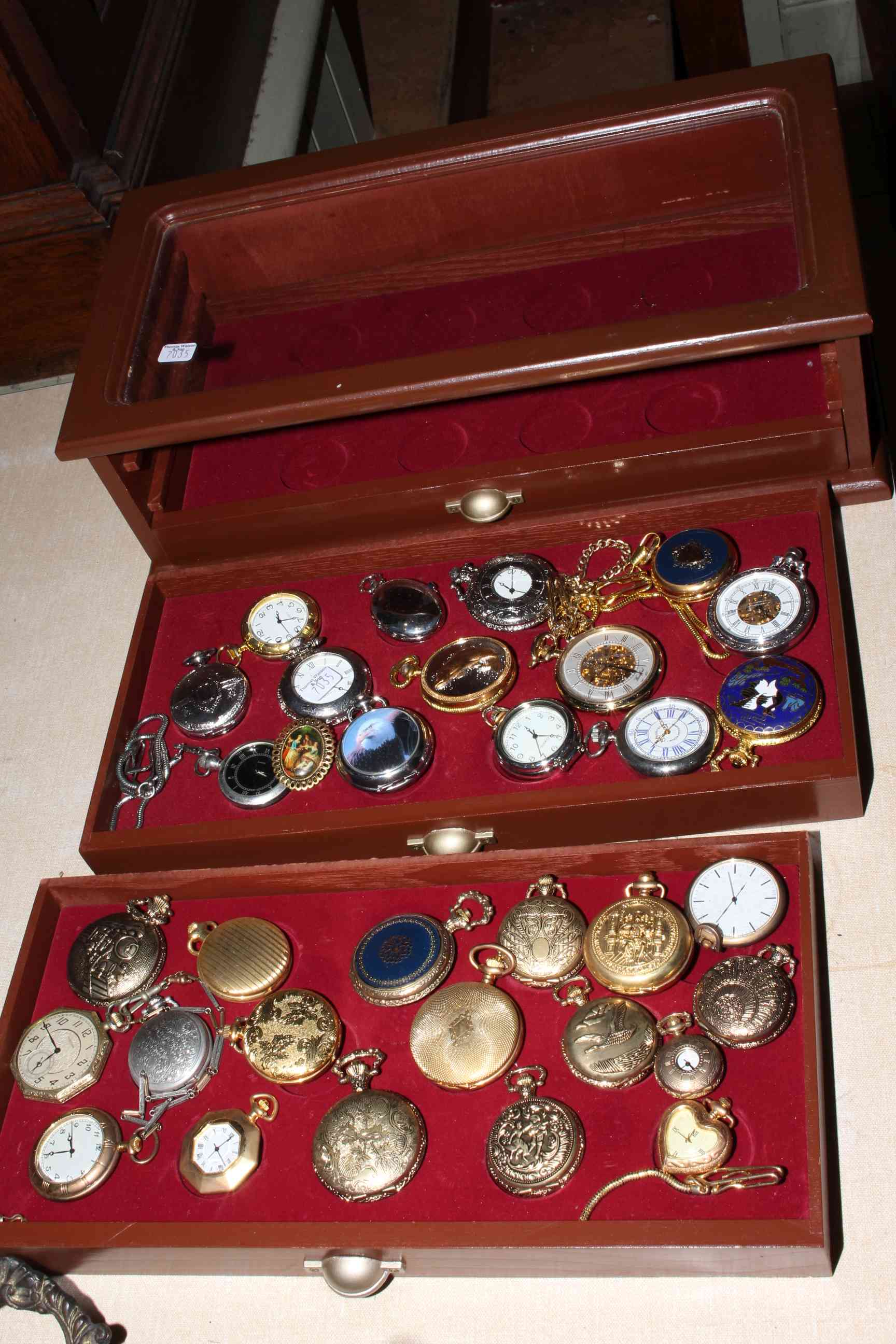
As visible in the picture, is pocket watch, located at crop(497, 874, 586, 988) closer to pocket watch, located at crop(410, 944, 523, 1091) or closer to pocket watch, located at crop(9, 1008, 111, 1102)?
pocket watch, located at crop(410, 944, 523, 1091)

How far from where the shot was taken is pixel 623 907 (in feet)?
6.47

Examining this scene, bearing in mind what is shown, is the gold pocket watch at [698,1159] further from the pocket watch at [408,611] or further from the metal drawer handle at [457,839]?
the pocket watch at [408,611]

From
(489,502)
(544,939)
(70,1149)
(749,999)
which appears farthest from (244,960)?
(489,502)

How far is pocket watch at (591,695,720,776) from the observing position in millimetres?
2049

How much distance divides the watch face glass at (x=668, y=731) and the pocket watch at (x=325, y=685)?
0.55 m

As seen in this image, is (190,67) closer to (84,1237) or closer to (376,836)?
(376,836)

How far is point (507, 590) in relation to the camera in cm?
241

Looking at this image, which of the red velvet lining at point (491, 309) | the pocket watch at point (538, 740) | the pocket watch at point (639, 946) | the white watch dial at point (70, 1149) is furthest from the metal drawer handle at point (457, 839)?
the red velvet lining at point (491, 309)

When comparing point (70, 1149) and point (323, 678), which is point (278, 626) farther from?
point (70, 1149)

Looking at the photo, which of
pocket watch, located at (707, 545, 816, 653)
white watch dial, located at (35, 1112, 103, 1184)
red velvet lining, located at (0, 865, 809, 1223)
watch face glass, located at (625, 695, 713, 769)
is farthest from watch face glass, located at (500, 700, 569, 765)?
white watch dial, located at (35, 1112, 103, 1184)

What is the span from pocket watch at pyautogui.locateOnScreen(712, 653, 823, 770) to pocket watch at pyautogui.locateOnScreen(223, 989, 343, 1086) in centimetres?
76

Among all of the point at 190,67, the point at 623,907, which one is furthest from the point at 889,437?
the point at 190,67

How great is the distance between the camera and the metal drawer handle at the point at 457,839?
6.84 feet

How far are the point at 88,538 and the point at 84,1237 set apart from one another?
1.75 m
